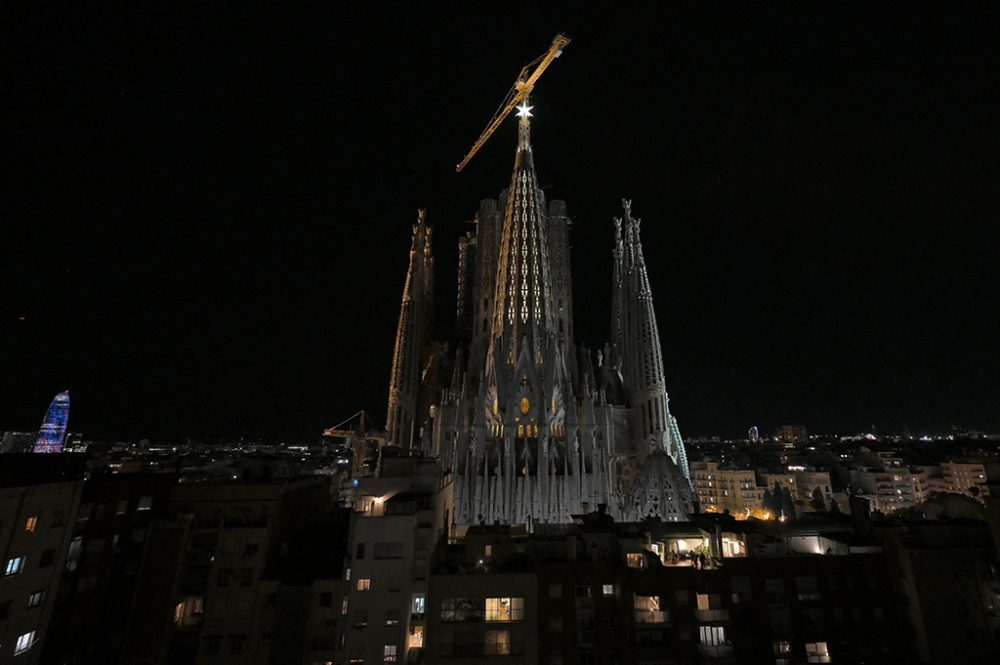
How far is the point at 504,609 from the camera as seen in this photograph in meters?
22.9

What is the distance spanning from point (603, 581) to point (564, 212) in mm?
50301

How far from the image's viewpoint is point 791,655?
22859 mm

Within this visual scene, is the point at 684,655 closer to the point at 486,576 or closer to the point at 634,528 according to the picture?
the point at 634,528

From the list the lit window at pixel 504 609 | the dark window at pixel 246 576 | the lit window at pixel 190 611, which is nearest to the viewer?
the lit window at pixel 504 609

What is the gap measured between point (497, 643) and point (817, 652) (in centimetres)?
1482

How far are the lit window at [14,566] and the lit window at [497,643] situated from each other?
20.1 metres

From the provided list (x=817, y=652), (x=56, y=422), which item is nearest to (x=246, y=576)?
(x=817, y=652)

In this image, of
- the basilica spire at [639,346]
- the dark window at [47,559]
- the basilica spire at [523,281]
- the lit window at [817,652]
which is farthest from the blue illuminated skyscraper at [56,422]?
the lit window at [817,652]

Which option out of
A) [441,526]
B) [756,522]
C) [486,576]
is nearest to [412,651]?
[486,576]

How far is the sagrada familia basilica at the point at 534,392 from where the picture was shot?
42.1m

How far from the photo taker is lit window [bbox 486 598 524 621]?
22.8 metres

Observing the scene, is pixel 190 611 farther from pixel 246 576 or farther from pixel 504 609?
pixel 504 609

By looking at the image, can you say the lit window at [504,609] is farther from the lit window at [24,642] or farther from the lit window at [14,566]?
the lit window at [14,566]

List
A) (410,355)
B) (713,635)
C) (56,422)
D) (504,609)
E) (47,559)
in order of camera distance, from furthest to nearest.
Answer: (56,422), (410,355), (713,635), (504,609), (47,559)
